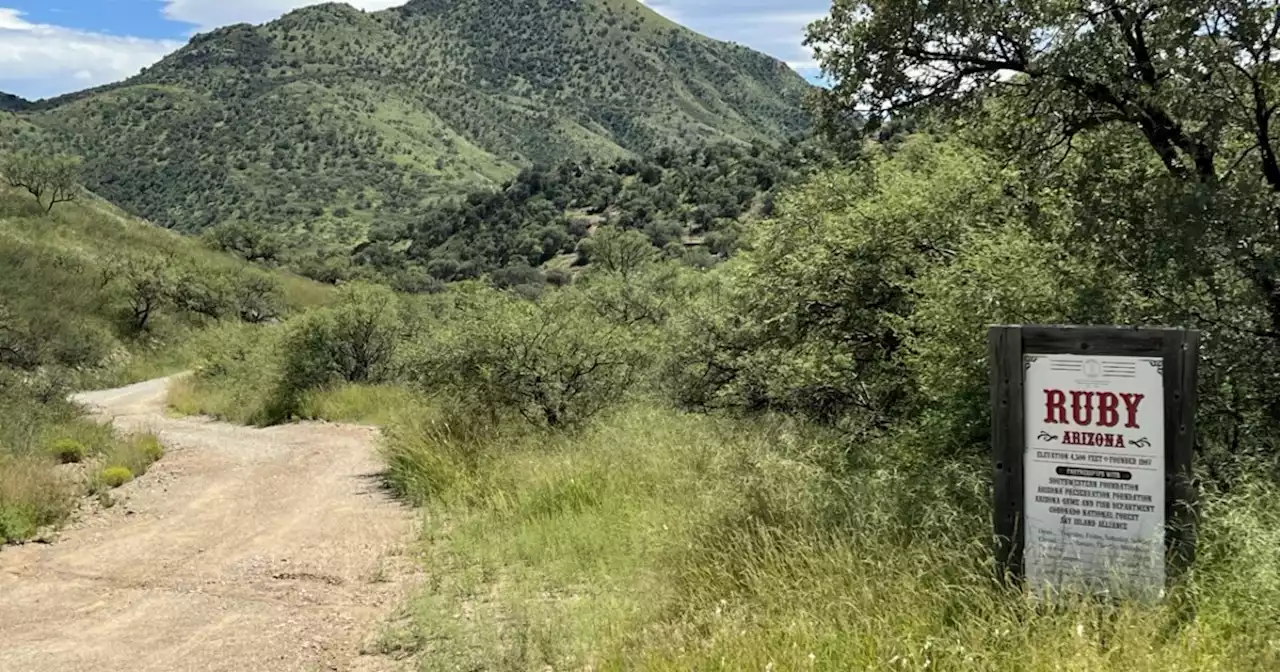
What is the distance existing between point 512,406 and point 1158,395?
9.55 metres

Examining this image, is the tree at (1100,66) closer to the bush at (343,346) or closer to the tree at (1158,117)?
the tree at (1158,117)

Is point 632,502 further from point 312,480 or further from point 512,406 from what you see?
point 312,480

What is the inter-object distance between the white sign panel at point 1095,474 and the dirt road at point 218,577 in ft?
13.0

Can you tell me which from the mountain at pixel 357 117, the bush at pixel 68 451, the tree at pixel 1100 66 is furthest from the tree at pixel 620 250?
the mountain at pixel 357 117

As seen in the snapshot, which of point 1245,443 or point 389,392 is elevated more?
point 1245,443

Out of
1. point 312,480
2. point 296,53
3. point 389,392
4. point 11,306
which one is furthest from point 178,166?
point 312,480

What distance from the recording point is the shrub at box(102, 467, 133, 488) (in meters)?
13.7

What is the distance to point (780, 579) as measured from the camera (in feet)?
16.3

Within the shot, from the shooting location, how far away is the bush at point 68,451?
1509 cm

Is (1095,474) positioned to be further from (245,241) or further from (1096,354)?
(245,241)

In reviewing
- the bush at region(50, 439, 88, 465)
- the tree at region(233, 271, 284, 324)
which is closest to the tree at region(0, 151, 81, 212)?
the tree at region(233, 271, 284, 324)

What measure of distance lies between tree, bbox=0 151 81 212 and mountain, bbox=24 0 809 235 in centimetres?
3740

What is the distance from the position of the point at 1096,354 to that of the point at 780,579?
192 centimetres

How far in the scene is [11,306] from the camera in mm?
32000
